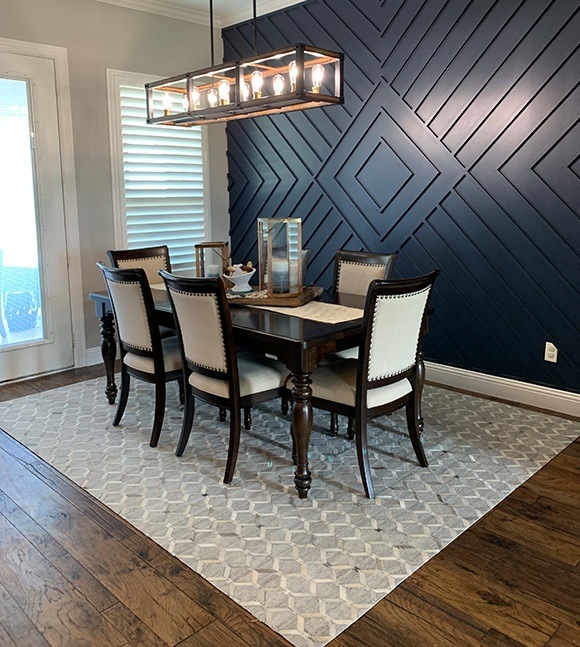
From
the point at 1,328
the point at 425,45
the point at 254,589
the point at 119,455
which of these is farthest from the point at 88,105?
the point at 254,589

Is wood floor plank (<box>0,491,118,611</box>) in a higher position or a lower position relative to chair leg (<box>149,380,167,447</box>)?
lower

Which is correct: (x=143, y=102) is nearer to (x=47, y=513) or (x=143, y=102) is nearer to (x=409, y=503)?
(x=47, y=513)

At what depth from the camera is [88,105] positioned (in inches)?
193

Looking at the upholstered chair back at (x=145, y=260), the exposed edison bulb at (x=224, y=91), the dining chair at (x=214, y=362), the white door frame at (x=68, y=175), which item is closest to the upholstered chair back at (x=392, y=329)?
the dining chair at (x=214, y=362)

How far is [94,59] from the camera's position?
4.89 meters

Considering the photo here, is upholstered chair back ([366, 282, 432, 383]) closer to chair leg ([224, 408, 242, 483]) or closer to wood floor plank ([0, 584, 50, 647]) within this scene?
chair leg ([224, 408, 242, 483])

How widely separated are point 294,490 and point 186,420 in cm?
70

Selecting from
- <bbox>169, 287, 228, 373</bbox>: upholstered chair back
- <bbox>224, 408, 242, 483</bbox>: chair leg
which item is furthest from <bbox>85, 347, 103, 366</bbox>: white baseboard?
<bbox>224, 408, 242, 483</bbox>: chair leg

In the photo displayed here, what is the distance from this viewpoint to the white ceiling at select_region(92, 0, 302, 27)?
200 inches

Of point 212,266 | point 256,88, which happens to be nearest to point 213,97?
point 256,88

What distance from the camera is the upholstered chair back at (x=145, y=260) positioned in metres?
4.36

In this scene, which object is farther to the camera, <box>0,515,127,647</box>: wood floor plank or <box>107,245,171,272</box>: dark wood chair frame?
<box>107,245,171,272</box>: dark wood chair frame

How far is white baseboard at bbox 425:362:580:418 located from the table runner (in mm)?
1396

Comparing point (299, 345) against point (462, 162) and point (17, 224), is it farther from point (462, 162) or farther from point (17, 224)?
point (17, 224)
